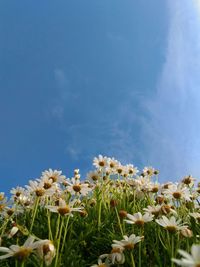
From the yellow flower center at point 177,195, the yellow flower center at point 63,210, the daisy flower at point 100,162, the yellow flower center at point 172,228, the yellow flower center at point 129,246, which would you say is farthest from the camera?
the daisy flower at point 100,162

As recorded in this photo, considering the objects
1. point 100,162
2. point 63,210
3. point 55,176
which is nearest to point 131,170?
point 100,162

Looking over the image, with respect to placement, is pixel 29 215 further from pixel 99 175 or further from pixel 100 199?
pixel 99 175

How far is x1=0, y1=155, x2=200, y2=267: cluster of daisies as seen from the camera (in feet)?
9.75

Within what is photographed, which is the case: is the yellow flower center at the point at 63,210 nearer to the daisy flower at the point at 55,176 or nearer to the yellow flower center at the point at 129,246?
the yellow flower center at the point at 129,246

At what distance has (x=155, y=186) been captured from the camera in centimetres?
500

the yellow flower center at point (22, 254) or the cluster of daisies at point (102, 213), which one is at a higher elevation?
the cluster of daisies at point (102, 213)

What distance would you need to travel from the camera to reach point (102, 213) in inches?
203

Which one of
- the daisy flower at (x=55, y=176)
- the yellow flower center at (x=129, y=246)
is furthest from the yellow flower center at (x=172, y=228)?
the daisy flower at (x=55, y=176)

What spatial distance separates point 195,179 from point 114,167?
1.29 metres

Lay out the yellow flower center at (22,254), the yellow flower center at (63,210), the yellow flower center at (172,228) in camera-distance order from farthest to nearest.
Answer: the yellow flower center at (63,210), the yellow flower center at (172,228), the yellow flower center at (22,254)

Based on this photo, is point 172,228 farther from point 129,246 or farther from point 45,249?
point 45,249

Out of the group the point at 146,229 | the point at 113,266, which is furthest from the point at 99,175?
the point at 113,266

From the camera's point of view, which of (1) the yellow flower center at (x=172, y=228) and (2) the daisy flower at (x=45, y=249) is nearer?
(2) the daisy flower at (x=45, y=249)

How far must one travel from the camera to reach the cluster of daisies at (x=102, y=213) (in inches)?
117
